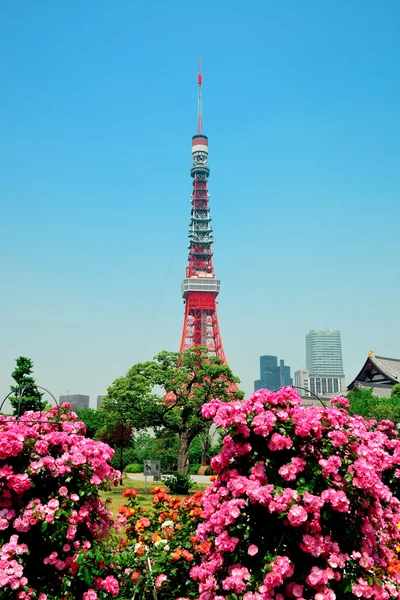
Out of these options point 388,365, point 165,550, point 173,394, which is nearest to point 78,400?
point 388,365

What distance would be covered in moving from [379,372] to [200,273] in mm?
36635

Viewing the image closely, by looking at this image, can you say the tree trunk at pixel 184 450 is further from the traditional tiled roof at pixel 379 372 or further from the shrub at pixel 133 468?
the traditional tiled roof at pixel 379 372

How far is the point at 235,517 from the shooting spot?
484cm

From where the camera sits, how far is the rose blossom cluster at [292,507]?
4.62m

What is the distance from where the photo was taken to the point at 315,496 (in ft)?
15.3

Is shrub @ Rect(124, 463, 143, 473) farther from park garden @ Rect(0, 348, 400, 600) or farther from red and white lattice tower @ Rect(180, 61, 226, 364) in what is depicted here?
park garden @ Rect(0, 348, 400, 600)

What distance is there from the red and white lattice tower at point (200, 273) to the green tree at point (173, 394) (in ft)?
103

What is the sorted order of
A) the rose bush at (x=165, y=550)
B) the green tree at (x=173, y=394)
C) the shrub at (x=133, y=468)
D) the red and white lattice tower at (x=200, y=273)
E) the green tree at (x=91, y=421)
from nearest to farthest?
the rose bush at (x=165, y=550) < the green tree at (x=173, y=394) < the shrub at (x=133, y=468) < the green tree at (x=91, y=421) < the red and white lattice tower at (x=200, y=273)

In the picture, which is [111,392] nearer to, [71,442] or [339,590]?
[71,442]

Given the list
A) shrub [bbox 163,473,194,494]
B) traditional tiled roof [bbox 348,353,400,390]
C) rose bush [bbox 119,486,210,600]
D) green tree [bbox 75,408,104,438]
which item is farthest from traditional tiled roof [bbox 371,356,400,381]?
rose bush [bbox 119,486,210,600]

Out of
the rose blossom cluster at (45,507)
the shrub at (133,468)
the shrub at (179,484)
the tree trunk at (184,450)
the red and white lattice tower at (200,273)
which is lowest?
the shrub at (133,468)

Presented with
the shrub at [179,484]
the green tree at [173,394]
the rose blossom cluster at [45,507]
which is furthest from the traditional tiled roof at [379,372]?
the rose blossom cluster at [45,507]

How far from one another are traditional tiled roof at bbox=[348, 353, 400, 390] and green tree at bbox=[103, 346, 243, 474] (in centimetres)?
2336

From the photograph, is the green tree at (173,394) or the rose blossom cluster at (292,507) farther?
the green tree at (173,394)
